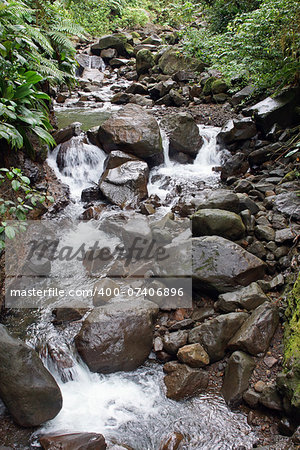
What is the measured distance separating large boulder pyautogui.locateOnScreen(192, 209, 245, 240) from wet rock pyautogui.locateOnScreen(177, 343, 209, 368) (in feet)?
5.70

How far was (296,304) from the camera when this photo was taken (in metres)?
3.13

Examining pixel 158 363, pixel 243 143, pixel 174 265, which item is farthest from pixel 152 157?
pixel 158 363

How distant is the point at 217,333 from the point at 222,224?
1660 mm

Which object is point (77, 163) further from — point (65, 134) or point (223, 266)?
point (223, 266)

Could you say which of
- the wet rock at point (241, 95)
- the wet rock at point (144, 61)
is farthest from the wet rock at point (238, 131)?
the wet rock at point (144, 61)

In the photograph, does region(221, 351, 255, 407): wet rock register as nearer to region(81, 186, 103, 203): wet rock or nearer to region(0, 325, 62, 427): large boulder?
region(0, 325, 62, 427): large boulder

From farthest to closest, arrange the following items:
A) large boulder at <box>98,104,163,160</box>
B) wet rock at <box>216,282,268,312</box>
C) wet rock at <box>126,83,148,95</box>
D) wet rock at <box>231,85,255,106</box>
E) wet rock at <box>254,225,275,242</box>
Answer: wet rock at <box>126,83,148,95</box> < wet rock at <box>231,85,255,106</box> < large boulder at <box>98,104,163,160</box> < wet rock at <box>254,225,275,242</box> < wet rock at <box>216,282,268,312</box>

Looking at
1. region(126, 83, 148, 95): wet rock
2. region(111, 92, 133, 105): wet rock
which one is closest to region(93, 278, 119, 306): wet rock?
region(111, 92, 133, 105): wet rock

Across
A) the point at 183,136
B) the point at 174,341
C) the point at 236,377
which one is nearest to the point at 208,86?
the point at 183,136

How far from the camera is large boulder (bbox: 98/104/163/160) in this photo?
7156 millimetres

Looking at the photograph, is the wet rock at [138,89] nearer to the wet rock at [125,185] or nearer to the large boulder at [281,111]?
the large boulder at [281,111]

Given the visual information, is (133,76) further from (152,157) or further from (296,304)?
(296,304)

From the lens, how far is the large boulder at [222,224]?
14.6ft

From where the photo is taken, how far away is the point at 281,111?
692 cm
